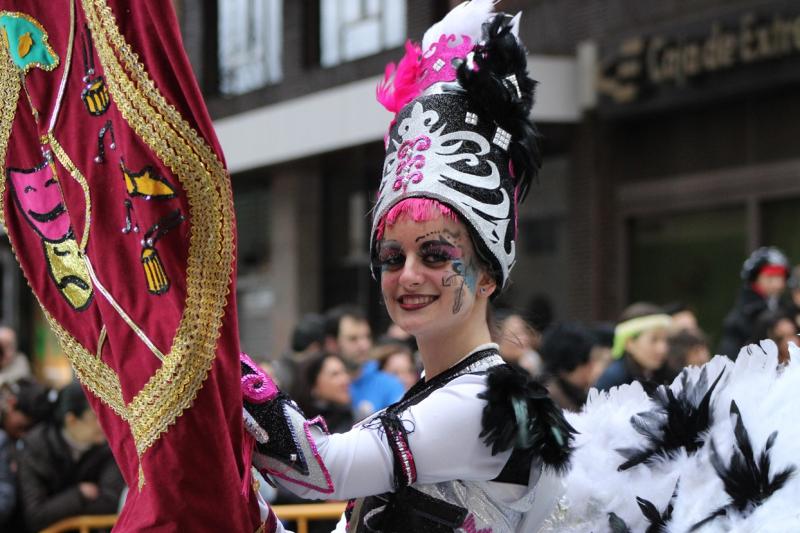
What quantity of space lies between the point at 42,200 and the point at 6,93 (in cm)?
23

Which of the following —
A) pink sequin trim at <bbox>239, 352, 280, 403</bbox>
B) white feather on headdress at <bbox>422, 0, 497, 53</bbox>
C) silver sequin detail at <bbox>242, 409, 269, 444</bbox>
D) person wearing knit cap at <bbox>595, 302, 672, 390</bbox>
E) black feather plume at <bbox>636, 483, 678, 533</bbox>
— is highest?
white feather on headdress at <bbox>422, 0, 497, 53</bbox>

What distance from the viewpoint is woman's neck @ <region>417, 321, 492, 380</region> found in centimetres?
267

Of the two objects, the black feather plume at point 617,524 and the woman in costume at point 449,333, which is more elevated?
the woman in costume at point 449,333

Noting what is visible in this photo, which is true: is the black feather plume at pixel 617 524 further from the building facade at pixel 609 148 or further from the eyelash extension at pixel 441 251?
the building facade at pixel 609 148

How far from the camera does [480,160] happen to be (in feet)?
8.61

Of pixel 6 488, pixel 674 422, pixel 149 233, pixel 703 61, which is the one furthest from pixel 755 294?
pixel 149 233

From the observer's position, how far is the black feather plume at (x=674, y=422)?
9.02 ft

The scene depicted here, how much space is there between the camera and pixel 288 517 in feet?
14.7

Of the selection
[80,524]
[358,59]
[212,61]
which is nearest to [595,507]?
[80,524]

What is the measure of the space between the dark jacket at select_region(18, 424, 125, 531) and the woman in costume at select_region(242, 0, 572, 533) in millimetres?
2578

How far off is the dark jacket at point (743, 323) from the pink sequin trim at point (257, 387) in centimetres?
469

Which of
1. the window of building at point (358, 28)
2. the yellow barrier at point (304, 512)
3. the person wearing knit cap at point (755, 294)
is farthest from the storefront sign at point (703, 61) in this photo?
the yellow barrier at point (304, 512)

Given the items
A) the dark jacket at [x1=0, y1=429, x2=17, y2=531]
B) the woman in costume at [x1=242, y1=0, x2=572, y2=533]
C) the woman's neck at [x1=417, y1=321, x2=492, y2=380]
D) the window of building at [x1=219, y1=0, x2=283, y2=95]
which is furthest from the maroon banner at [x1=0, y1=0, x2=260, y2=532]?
the window of building at [x1=219, y1=0, x2=283, y2=95]

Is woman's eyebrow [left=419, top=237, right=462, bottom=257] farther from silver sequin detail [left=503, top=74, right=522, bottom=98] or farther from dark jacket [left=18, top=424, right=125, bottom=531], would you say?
dark jacket [left=18, top=424, right=125, bottom=531]
